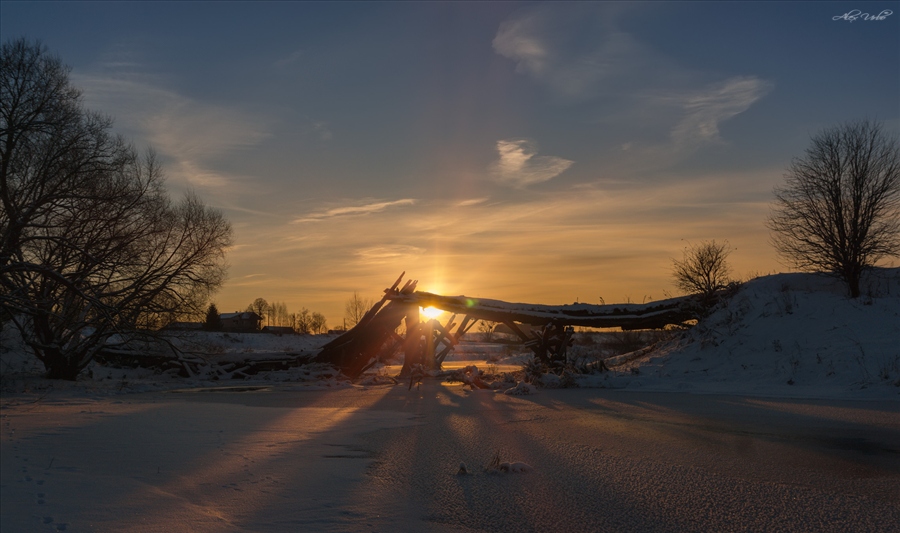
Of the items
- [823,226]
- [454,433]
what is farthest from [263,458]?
[823,226]

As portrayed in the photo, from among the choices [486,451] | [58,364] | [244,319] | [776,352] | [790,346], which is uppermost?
[244,319]

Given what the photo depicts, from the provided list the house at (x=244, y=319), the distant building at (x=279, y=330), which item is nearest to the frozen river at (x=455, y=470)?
the distant building at (x=279, y=330)

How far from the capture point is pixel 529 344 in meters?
20.4

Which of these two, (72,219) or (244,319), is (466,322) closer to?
(72,219)

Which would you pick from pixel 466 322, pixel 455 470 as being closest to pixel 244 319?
pixel 466 322

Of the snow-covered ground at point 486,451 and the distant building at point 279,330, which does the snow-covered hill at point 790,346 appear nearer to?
the snow-covered ground at point 486,451

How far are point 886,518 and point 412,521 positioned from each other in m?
3.35

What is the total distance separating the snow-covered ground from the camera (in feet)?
14.9

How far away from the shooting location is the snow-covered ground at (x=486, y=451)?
4.55m

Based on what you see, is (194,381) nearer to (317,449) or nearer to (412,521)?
(317,449)

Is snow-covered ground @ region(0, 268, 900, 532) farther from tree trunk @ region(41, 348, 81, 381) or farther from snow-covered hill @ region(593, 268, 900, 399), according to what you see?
tree trunk @ region(41, 348, 81, 381)

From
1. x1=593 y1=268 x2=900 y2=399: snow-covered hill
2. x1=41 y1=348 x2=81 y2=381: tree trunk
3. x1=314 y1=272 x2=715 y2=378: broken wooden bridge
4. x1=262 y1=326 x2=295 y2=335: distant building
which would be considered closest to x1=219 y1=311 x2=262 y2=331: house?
x1=262 y1=326 x2=295 y2=335: distant building

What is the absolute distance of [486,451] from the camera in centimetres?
718

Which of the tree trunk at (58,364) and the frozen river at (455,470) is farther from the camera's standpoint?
the tree trunk at (58,364)
